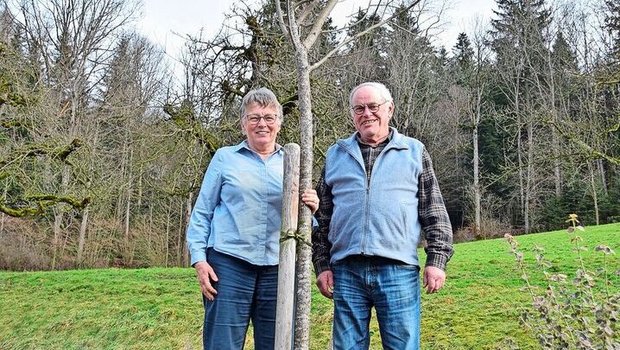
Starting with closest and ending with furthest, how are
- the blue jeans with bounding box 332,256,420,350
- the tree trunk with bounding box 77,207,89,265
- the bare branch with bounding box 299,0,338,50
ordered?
the blue jeans with bounding box 332,256,420,350 → the bare branch with bounding box 299,0,338,50 → the tree trunk with bounding box 77,207,89,265

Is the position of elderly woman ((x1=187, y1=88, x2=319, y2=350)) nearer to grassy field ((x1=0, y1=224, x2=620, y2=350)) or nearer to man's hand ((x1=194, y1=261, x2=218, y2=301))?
man's hand ((x1=194, y1=261, x2=218, y2=301))

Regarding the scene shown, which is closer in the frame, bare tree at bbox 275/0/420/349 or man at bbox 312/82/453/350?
man at bbox 312/82/453/350

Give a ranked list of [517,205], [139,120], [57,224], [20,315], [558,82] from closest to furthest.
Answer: [20,315], [139,120], [57,224], [558,82], [517,205]

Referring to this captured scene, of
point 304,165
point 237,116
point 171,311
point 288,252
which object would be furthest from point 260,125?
Result: point 171,311

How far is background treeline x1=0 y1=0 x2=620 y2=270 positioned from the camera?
7.75m

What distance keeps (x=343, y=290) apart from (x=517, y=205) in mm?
27177

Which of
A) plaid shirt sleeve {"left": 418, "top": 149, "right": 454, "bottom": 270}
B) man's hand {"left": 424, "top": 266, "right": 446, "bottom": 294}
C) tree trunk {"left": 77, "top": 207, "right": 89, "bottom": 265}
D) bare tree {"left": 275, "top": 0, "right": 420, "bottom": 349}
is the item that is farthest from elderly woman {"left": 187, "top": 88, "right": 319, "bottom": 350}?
tree trunk {"left": 77, "top": 207, "right": 89, "bottom": 265}

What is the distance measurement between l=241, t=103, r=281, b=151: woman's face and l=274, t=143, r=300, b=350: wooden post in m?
0.13

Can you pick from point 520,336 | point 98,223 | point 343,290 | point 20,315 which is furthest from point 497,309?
point 98,223

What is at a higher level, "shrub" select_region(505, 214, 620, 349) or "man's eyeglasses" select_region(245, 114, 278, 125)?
"man's eyeglasses" select_region(245, 114, 278, 125)

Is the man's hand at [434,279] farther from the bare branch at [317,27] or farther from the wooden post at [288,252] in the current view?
the bare branch at [317,27]

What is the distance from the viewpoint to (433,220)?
109 inches

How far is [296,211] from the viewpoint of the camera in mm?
2840

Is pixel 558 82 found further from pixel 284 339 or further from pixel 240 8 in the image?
pixel 284 339
